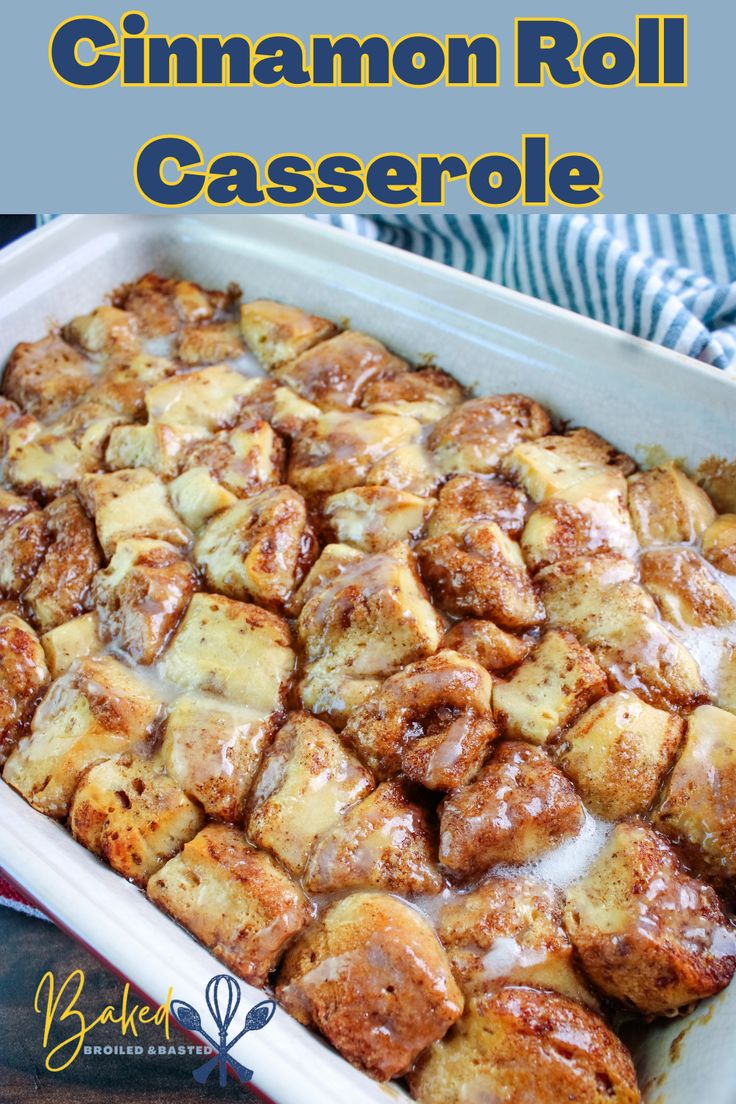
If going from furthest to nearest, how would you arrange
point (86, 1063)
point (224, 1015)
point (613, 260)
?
1. point (613, 260)
2. point (86, 1063)
3. point (224, 1015)

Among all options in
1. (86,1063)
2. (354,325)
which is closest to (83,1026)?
(86,1063)

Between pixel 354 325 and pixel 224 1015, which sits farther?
pixel 354 325

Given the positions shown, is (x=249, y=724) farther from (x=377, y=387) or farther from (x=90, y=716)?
(x=377, y=387)

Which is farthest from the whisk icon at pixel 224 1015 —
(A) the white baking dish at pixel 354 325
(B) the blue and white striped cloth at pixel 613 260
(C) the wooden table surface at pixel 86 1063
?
(B) the blue and white striped cloth at pixel 613 260

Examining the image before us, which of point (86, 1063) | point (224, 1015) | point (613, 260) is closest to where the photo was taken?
point (224, 1015)

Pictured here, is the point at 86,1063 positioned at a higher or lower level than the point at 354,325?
lower

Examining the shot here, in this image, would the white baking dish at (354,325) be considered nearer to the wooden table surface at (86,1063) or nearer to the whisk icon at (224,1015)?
the whisk icon at (224,1015)

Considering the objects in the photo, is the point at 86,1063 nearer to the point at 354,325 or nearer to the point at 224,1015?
the point at 224,1015

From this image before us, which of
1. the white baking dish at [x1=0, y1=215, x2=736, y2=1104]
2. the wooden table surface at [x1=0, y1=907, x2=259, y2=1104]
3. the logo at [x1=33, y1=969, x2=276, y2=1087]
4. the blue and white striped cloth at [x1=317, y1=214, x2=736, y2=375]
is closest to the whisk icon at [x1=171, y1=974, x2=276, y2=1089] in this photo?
the white baking dish at [x1=0, y1=215, x2=736, y2=1104]
